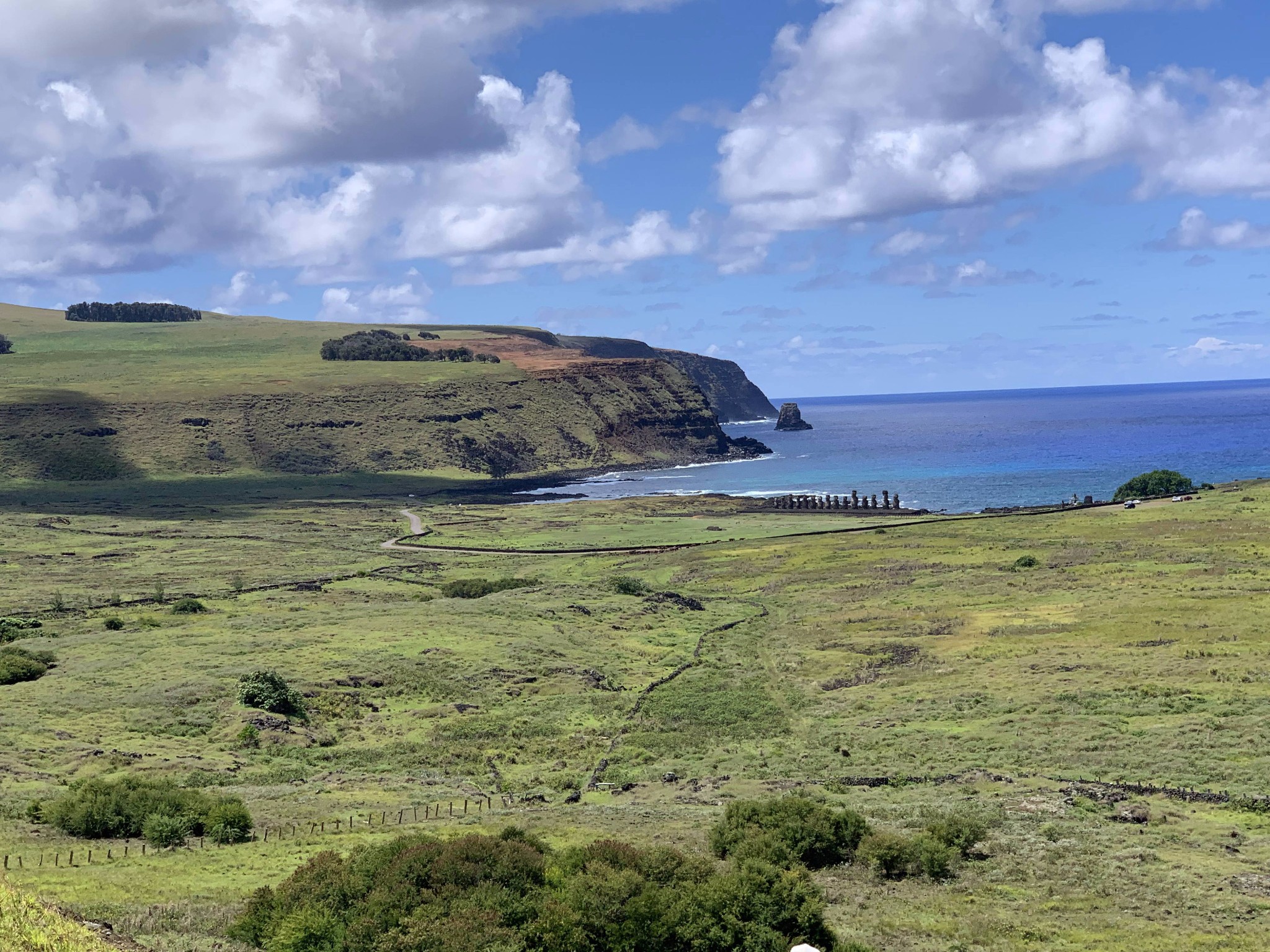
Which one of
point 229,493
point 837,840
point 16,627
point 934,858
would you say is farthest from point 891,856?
point 229,493

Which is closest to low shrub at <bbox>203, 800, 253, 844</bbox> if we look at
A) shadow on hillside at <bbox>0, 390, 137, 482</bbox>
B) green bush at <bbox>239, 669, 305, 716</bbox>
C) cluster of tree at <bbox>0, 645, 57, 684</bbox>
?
green bush at <bbox>239, 669, 305, 716</bbox>

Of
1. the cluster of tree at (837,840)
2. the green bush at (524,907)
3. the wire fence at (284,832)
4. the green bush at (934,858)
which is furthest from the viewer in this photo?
the wire fence at (284,832)

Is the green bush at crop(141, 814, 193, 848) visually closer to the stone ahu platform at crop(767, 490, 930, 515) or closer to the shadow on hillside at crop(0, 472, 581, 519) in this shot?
the stone ahu platform at crop(767, 490, 930, 515)

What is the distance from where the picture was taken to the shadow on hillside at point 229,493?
14512 centimetres

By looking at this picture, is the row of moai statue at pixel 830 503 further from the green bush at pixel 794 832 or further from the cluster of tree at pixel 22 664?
the green bush at pixel 794 832

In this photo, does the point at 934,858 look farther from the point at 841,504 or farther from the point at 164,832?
the point at 841,504

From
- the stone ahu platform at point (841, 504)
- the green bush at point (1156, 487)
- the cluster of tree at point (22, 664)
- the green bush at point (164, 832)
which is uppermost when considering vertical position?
the green bush at point (1156, 487)

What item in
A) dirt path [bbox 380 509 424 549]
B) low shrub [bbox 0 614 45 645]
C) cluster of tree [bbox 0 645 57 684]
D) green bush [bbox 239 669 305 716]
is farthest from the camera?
dirt path [bbox 380 509 424 549]

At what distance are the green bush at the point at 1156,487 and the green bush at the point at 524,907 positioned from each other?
10622 cm

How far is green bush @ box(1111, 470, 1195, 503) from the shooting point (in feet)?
394

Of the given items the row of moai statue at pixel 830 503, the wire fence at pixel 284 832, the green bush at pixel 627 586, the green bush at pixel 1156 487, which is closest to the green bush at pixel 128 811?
the wire fence at pixel 284 832

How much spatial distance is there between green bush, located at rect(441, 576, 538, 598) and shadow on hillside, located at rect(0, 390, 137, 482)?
367ft

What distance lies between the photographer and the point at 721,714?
46.3m

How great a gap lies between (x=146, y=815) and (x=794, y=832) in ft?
55.4
